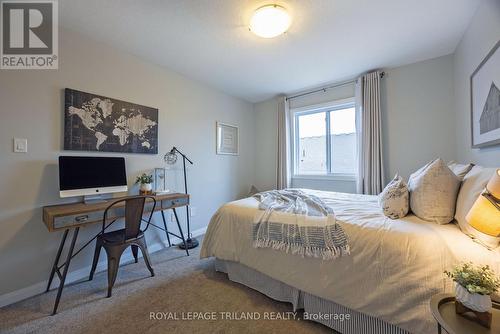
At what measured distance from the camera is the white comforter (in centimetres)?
110

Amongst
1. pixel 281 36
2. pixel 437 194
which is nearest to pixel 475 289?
pixel 437 194

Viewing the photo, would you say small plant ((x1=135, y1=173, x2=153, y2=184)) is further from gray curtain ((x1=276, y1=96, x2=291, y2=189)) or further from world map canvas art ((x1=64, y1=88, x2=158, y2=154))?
gray curtain ((x1=276, y1=96, x2=291, y2=189))

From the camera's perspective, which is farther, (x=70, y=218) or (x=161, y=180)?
(x=161, y=180)

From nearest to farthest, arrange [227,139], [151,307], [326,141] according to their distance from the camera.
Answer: [151,307] → [326,141] → [227,139]

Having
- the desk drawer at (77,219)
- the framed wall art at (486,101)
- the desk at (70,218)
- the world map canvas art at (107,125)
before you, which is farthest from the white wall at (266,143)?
the desk drawer at (77,219)

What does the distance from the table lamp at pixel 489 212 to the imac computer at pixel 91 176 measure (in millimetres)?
2799

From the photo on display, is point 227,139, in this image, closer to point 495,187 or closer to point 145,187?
point 145,187

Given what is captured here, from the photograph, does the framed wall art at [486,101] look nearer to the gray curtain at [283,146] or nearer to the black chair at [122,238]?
the gray curtain at [283,146]

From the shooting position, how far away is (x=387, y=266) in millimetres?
1223

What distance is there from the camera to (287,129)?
391cm

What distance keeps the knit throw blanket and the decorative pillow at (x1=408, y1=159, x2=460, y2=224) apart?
23.5 inches

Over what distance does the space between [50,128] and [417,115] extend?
4236mm

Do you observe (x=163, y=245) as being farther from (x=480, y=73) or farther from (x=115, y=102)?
(x=480, y=73)

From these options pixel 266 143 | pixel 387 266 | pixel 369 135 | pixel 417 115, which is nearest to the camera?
pixel 387 266
